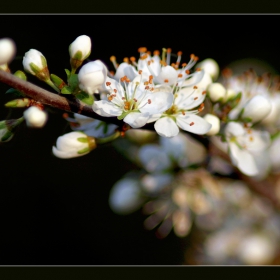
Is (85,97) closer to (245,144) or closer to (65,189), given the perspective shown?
(245,144)

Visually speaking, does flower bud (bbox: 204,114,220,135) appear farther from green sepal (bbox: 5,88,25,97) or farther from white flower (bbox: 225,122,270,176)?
green sepal (bbox: 5,88,25,97)

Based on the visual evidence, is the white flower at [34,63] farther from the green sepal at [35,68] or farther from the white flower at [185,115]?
the white flower at [185,115]

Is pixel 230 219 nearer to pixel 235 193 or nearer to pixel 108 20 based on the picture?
pixel 235 193

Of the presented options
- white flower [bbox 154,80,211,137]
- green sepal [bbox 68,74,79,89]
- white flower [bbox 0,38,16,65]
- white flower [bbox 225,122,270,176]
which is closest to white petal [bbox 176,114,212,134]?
white flower [bbox 154,80,211,137]

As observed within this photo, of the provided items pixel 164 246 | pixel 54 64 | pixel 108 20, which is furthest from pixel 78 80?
pixel 108 20

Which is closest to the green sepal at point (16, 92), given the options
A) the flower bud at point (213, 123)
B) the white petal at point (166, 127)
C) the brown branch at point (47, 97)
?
the brown branch at point (47, 97)

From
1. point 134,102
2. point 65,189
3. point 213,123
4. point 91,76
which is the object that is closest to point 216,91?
point 213,123
